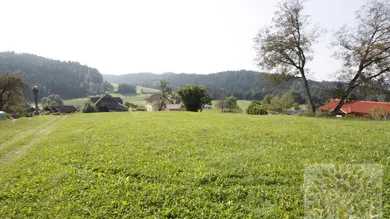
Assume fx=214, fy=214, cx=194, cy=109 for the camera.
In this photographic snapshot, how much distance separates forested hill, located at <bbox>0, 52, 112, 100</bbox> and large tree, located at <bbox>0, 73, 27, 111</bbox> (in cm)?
10639

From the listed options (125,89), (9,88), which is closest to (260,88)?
(125,89)

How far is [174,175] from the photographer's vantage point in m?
5.55

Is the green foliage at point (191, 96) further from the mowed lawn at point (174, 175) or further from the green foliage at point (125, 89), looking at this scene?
the green foliage at point (125, 89)

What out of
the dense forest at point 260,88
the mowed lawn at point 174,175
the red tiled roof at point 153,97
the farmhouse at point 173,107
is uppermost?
the dense forest at point 260,88

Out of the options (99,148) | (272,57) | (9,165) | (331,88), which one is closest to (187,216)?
(99,148)

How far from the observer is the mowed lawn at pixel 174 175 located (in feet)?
13.7

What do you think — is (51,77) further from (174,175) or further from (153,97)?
(174,175)

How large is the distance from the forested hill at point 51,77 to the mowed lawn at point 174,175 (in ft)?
491

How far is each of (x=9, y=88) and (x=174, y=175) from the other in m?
44.8

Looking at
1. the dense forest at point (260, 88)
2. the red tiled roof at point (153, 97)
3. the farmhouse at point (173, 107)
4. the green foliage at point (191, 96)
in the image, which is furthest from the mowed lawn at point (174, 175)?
the red tiled roof at point (153, 97)

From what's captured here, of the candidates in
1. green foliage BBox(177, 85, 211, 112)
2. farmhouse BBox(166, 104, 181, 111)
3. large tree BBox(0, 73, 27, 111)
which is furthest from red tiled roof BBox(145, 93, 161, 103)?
large tree BBox(0, 73, 27, 111)

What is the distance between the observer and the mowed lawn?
13.7ft

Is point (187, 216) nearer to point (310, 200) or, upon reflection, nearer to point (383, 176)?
point (310, 200)

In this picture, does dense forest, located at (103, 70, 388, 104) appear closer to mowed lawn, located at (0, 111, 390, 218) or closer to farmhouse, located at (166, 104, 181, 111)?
mowed lawn, located at (0, 111, 390, 218)
